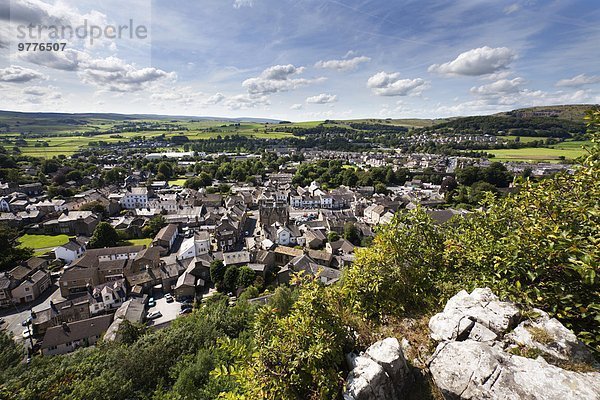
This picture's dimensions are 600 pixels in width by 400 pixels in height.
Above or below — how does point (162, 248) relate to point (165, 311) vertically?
above

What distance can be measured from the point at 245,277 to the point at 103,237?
1170 inches

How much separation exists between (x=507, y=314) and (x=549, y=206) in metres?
2.84

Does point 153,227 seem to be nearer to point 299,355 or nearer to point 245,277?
point 245,277

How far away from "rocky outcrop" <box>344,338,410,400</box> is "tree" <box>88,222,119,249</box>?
175ft

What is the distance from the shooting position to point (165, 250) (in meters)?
46.0

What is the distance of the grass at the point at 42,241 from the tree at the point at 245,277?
3773 centimetres

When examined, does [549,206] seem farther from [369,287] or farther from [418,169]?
[418,169]

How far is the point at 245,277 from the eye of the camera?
3431cm

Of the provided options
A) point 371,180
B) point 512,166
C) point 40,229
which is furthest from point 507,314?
point 512,166

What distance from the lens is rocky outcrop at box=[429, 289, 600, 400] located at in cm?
458

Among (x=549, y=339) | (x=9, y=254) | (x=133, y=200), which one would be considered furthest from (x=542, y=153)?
(x=9, y=254)

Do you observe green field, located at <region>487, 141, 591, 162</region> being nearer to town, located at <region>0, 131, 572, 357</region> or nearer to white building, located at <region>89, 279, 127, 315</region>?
town, located at <region>0, 131, 572, 357</region>

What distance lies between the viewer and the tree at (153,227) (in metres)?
54.7

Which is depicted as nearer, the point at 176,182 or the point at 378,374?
the point at 378,374
